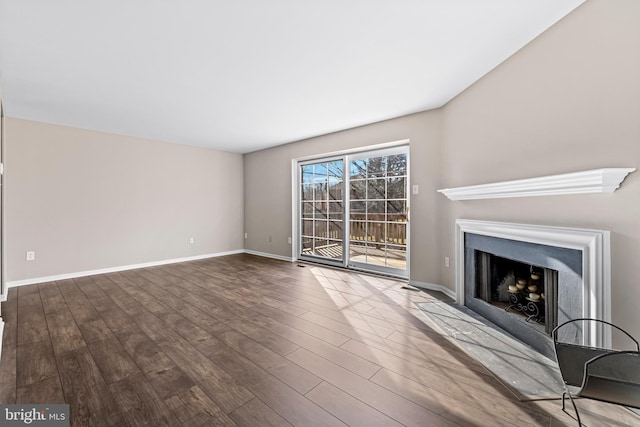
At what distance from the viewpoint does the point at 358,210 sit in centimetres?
435

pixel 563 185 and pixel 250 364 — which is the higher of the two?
pixel 563 185

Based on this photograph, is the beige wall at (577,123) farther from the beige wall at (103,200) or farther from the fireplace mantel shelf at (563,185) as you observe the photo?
the beige wall at (103,200)

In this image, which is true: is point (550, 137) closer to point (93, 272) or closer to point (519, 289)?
point (519, 289)

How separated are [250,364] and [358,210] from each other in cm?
300

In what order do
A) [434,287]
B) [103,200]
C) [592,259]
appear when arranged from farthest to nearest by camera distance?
[103,200], [434,287], [592,259]

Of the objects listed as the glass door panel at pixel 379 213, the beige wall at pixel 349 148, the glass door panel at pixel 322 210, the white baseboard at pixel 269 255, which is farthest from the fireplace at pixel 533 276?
the white baseboard at pixel 269 255

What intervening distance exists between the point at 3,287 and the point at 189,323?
2.47 metres

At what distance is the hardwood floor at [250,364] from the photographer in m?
1.37

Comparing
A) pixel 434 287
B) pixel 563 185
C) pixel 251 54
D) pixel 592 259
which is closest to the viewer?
pixel 592 259

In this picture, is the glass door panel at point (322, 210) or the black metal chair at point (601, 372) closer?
the black metal chair at point (601, 372)

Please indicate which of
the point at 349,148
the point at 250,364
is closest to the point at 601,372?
the point at 250,364

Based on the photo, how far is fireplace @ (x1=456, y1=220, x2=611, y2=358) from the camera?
1540mm

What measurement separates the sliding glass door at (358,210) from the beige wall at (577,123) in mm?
1418

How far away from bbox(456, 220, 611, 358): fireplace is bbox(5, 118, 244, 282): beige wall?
4.86 metres
